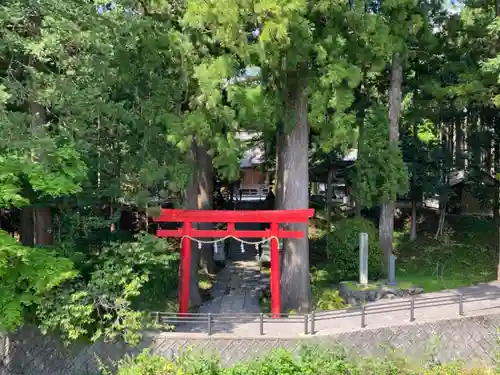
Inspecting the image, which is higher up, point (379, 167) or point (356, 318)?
Result: point (379, 167)

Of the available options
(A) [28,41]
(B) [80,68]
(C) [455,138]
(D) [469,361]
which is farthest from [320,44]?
(C) [455,138]

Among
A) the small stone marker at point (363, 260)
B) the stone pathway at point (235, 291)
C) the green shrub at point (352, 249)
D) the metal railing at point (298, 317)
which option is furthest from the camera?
the green shrub at point (352, 249)

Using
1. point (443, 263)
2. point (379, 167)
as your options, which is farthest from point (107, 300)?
point (443, 263)

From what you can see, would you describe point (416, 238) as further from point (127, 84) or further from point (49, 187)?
point (49, 187)

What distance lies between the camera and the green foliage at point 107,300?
10375 millimetres

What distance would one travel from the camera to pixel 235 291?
16.2 m

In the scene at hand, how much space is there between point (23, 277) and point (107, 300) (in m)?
1.85

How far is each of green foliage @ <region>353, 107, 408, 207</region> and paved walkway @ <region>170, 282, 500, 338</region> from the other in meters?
4.02

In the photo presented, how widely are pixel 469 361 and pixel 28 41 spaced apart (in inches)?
489

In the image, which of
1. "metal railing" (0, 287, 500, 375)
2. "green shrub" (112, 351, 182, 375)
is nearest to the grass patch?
"metal railing" (0, 287, 500, 375)

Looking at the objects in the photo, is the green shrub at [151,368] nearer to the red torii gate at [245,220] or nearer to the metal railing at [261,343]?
the metal railing at [261,343]

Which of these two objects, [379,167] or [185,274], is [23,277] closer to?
[185,274]

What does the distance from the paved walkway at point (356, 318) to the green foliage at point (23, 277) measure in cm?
369

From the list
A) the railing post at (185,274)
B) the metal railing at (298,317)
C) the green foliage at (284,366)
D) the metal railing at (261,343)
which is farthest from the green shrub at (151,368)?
the railing post at (185,274)
